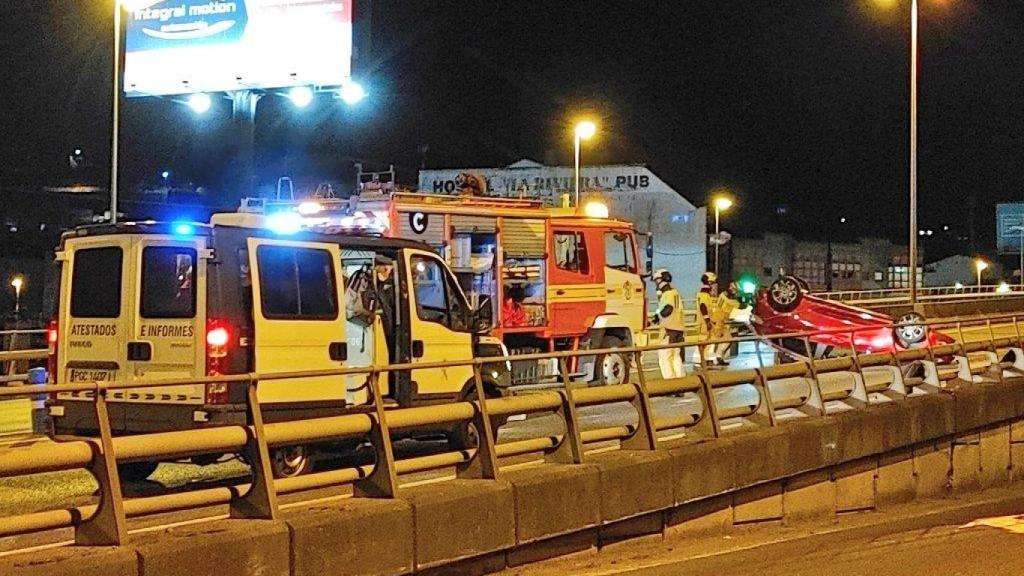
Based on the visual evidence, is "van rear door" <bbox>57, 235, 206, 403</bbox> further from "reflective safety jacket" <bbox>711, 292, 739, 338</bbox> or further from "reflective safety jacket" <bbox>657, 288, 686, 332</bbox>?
"reflective safety jacket" <bbox>711, 292, 739, 338</bbox>

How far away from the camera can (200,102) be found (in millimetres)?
35719

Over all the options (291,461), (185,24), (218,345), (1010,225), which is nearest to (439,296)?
(291,461)

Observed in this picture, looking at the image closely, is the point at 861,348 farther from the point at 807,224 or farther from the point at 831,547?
the point at 807,224

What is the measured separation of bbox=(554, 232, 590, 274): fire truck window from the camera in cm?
2039

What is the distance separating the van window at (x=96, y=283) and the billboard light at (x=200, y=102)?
80.9 feet

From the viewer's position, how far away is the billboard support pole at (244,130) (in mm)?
35125

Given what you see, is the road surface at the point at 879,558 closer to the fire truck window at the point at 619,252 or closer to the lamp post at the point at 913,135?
the fire truck window at the point at 619,252

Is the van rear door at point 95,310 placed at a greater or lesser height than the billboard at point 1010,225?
lesser

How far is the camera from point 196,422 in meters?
10.0

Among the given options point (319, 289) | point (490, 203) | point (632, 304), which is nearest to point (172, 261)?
point (319, 289)

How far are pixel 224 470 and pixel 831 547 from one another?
5602mm

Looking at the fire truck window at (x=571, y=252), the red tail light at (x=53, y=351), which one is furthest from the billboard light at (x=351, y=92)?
the red tail light at (x=53, y=351)

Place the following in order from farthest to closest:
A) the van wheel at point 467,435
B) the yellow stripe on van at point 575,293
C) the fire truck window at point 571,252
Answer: the fire truck window at point 571,252
the yellow stripe on van at point 575,293
the van wheel at point 467,435

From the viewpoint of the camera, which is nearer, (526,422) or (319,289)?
(319,289)
